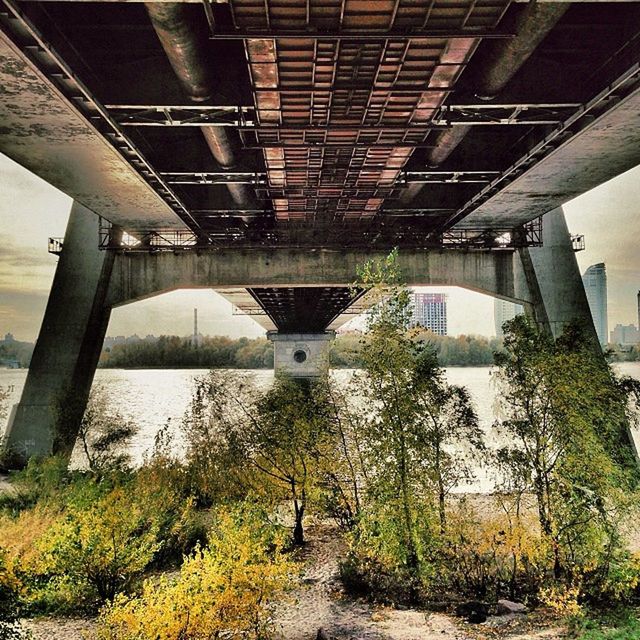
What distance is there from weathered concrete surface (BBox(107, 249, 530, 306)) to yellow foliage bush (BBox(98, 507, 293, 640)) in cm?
1343

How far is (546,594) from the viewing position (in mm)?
16484

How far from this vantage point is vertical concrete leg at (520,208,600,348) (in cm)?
2558

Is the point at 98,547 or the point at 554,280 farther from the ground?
the point at 554,280

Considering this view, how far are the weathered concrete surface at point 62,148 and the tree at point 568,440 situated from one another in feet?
40.4

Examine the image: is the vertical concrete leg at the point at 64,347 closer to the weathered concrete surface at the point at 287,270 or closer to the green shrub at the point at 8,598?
the weathered concrete surface at the point at 287,270

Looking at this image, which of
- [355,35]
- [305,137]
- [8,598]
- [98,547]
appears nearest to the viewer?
[355,35]

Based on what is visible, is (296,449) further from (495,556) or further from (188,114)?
(188,114)

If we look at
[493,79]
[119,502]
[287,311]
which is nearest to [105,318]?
[119,502]

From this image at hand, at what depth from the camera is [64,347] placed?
25.6 metres

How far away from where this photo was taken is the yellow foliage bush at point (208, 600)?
11297mm

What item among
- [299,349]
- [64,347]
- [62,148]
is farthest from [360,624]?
[299,349]

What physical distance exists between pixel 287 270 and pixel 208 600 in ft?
52.0

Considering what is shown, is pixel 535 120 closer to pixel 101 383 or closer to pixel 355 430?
pixel 355 430

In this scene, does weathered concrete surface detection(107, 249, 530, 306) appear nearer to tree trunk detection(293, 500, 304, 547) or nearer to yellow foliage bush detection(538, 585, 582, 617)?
tree trunk detection(293, 500, 304, 547)
